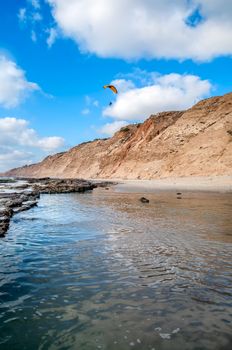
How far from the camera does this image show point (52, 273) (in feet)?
20.4

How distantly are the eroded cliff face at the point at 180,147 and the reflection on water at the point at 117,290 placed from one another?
3711 centimetres

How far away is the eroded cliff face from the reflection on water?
1461 inches

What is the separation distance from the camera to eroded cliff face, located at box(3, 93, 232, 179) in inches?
1907

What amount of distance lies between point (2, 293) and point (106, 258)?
2.62 m

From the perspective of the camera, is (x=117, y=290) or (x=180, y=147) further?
(x=180, y=147)

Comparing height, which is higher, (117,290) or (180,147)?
(180,147)

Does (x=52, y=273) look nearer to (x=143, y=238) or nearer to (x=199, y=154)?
(x=143, y=238)

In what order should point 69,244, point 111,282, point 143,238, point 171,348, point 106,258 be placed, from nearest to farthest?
1. point 171,348
2. point 111,282
3. point 106,258
4. point 69,244
5. point 143,238

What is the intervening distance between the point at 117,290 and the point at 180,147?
55278 millimetres

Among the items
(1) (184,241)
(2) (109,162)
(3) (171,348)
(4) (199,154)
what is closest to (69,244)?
(1) (184,241)

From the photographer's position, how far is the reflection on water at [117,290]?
12.6ft

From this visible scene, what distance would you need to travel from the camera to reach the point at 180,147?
58.7 meters

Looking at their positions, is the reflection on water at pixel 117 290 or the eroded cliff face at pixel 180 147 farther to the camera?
the eroded cliff face at pixel 180 147

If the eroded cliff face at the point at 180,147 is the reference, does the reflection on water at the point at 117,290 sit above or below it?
below
